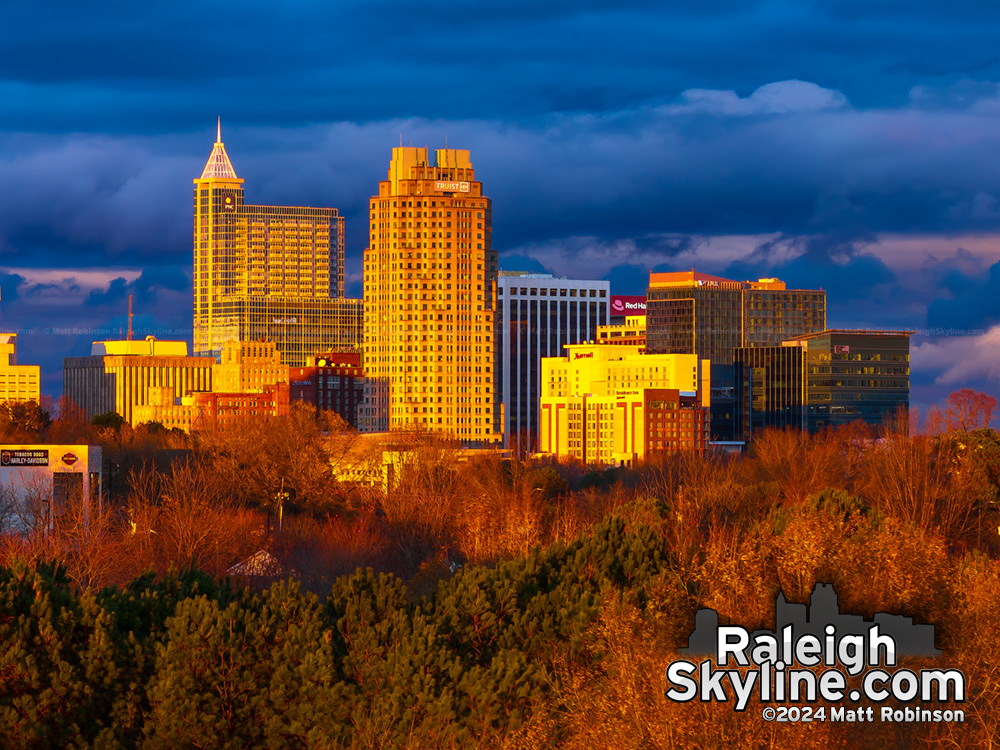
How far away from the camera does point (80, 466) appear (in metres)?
119

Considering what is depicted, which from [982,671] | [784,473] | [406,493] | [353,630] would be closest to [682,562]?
[353,630]

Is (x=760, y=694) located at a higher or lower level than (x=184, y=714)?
higher

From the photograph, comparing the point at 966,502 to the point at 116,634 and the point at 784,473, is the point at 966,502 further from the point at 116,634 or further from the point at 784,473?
the point at 116,634

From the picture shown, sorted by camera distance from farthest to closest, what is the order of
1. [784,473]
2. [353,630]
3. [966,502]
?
[784,473], [966,502], [353,630]

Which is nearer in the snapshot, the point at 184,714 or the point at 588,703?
the point at 588,703

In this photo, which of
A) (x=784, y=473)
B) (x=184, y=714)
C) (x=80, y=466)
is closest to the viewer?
(x=184, y=714)

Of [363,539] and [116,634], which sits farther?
[363,539]

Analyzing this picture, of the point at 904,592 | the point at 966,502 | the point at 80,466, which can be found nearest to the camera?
the point at 904,592

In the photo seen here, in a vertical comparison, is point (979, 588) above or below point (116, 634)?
above

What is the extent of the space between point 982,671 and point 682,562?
1553 cm

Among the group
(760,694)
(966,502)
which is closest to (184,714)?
(760,694)

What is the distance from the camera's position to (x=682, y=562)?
4400cm

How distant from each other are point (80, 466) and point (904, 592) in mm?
97981

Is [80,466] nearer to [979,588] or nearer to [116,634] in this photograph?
[116,634]
